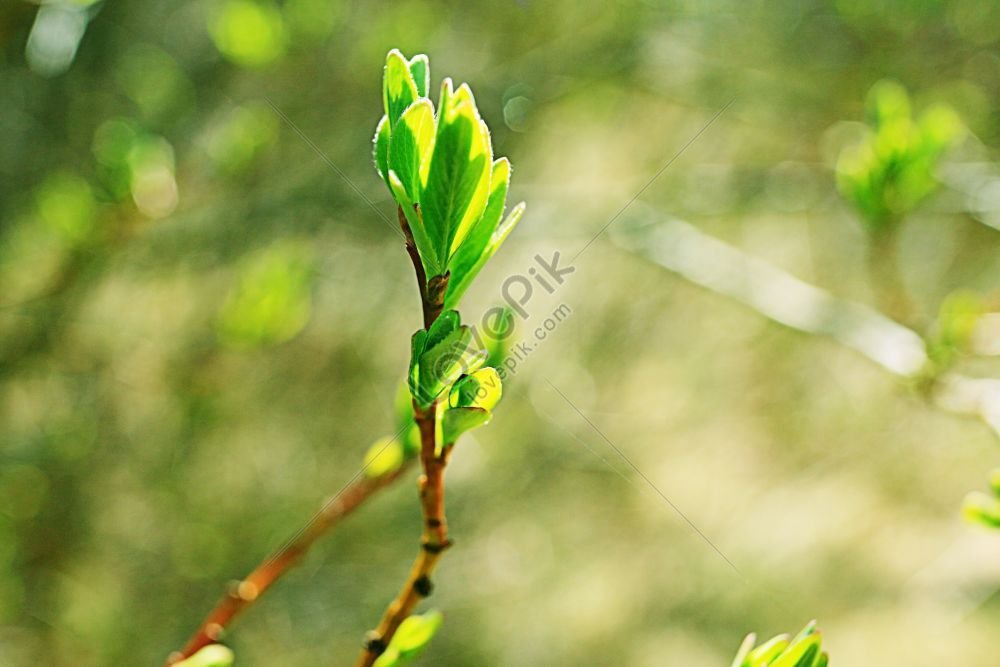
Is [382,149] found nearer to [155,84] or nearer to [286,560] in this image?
[286,560]

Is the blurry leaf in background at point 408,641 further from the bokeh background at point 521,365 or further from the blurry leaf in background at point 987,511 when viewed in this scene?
the bokeh background at point 521,365

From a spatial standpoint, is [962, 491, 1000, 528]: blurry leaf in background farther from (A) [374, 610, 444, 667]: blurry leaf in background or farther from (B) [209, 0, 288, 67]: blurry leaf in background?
(B) [209, 0, 288, 67]: blurry leaf in background

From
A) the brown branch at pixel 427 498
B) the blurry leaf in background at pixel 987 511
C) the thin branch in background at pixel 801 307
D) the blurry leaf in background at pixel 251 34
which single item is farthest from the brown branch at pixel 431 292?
the blurry leaf in background at pixel 251 34

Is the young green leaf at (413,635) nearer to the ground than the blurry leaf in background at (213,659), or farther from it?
nearer to the ground

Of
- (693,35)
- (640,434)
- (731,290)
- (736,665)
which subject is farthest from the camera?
(640,434)

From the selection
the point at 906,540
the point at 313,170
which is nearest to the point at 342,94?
the point at 313,170

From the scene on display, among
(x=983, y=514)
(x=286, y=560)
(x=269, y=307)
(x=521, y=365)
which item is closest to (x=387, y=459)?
(x=286, y=560)

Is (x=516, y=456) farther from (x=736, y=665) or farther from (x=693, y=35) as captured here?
(x=736, y=665)
